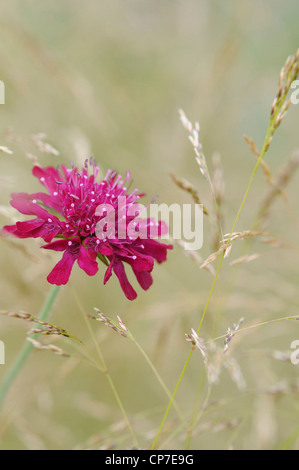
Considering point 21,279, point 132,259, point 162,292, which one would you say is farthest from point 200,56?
point 132,259

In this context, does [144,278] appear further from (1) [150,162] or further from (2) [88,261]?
(1) [150,162]

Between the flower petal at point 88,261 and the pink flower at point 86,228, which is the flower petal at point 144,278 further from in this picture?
the flower petal at point 88,261

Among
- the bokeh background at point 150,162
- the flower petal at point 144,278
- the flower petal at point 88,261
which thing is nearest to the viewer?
the flower petal at point 88,261

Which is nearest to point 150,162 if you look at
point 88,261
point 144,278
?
point 144,278

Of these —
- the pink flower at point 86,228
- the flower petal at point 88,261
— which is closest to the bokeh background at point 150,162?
the pink flower at point 86,228

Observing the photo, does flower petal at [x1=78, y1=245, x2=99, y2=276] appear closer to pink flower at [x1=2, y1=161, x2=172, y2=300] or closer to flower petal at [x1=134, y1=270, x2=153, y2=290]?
pink flower at [x1=2, y1=161, x2=172, y2=300]
